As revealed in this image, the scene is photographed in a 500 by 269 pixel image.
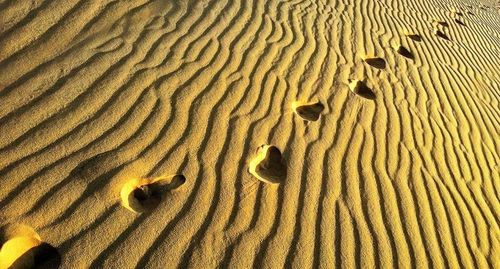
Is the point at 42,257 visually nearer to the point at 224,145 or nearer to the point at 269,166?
the point at 224,145

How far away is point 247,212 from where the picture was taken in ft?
9.82

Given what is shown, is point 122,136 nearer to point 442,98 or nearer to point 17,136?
point 17,136

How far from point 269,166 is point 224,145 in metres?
0.40

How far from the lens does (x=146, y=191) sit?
2.93 meters

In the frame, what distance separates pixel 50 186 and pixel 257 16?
3.28 m

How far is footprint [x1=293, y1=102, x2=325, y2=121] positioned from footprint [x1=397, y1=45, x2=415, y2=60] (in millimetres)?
2201

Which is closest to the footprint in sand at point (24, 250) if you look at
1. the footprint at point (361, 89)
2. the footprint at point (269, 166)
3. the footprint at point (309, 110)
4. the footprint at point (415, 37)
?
the footprint at point (269, 166)

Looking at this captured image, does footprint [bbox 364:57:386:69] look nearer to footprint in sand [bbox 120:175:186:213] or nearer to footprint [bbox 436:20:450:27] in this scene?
footprint [bbox 436:20:450:27]

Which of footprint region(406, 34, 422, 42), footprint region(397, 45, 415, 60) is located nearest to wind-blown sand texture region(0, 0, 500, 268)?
footprint region(397, 45, 415, 60)

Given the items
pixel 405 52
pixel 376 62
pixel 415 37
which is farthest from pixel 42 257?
pixel 415 37

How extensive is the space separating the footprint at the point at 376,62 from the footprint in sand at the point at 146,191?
3.10 m

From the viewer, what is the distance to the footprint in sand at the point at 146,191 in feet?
9.28

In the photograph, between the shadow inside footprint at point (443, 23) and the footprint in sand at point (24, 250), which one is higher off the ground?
the footprint in sand at point (24, 250)

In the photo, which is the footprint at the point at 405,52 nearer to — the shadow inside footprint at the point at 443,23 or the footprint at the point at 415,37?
the footprint at the point at 415,37
